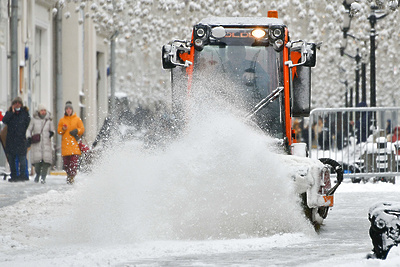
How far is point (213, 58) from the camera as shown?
12.6m

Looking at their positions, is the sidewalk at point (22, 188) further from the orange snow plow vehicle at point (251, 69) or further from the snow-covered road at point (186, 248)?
the snow-covered road at point (186, 248)

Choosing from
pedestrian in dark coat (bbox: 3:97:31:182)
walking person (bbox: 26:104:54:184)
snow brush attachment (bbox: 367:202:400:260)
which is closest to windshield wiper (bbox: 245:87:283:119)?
snow brush attachment (bbox: 367:202:400:260)

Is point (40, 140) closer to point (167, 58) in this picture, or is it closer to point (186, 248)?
point (167, 58)

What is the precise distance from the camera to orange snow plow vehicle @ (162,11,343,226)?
12070mm

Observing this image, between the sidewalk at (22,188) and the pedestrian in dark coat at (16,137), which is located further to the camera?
the pedestrian in dark coat at (16,137)

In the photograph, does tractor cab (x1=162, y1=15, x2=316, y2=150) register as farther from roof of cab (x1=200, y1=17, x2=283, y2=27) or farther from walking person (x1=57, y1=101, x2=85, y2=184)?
walking person (x1=57, y1=101, x2=85, y2=184)

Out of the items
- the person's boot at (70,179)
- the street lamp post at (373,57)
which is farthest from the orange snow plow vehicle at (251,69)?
the street lamp post at (373,57)

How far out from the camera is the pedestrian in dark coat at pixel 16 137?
20469 millimetres

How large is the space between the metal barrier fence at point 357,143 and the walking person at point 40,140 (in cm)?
538

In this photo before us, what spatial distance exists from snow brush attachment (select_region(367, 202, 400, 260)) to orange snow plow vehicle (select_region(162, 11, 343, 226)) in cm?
416

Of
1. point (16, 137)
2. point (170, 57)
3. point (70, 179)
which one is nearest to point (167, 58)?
point (170, 57)

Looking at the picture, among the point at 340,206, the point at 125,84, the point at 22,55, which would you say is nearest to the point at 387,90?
the point at 125,84

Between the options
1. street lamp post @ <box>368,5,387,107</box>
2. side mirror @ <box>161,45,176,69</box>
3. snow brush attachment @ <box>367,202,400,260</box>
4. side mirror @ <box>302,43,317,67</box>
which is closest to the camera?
snow brush attachment @ <box>367,202,400,260</box>

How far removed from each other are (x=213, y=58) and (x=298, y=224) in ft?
11.8
